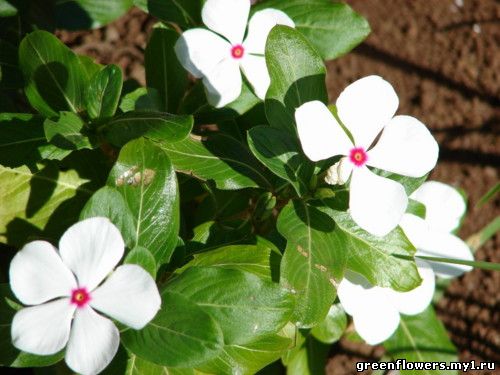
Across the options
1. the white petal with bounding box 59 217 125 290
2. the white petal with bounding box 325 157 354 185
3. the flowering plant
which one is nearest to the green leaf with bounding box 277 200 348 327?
the flowering plant

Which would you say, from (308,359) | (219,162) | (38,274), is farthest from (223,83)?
(308,359)

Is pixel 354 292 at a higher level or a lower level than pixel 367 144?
lower

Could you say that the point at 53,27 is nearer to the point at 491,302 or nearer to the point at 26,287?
the point at 26,287

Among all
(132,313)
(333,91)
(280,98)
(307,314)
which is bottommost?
(333,91)

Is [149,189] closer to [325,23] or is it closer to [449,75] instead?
[325,23]

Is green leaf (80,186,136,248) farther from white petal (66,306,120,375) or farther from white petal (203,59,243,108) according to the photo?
white petal (203,59,243,108)

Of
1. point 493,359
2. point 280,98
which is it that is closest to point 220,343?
point 280,98

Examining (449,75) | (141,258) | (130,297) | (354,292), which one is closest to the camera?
(130,297)
